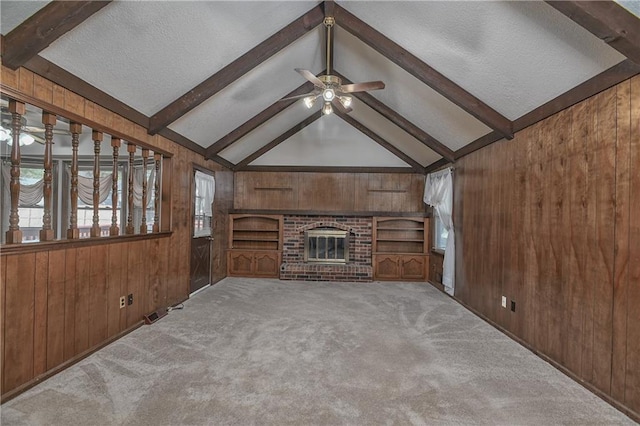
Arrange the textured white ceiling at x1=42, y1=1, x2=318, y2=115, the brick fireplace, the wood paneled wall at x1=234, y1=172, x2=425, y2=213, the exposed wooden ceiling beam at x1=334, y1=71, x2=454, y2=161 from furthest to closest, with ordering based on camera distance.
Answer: the wood paneled wall at x1=234, y1=172, x2=425, y2=213 → the brick fireplace → the exposed wooden ceiling beam at x1=334, y1=71, x2=454, y2=161 → the textured white ceiling at x1=42, y1=1, x2=318, y2=115

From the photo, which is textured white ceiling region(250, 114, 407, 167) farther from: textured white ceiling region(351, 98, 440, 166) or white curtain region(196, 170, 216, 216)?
white curtain region(196, 170, 216, 216)

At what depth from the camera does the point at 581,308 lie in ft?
8.13

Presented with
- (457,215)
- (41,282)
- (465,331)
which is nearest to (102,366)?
(41,282)

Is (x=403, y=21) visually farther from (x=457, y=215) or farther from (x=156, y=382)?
(x=156, y=382)

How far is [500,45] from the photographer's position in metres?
2.61

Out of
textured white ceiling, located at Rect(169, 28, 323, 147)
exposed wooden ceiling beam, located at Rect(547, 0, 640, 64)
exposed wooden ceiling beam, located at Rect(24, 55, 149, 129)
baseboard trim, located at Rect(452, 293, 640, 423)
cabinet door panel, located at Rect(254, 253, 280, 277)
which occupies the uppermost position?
textured white ceiling, located at Rect(169, 28, 323, 147)

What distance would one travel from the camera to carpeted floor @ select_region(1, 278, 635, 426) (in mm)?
2004

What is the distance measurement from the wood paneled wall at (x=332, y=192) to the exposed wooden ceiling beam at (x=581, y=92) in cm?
300

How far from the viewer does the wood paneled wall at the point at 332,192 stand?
666 centimetres

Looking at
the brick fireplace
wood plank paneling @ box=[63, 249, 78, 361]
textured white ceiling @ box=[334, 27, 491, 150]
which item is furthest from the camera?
the brick fireplace

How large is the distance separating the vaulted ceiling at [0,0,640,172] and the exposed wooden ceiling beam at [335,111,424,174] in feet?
3.49

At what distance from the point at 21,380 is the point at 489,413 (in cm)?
326

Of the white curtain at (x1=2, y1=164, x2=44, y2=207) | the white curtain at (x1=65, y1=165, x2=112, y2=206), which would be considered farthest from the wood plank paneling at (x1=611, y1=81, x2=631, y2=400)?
the white curtain at (x1=2, y1=164, x2=44, y2=207)

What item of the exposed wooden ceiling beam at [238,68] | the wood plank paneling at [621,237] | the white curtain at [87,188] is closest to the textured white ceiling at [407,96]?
the exposed wooden ceiling beam at [238,68]
